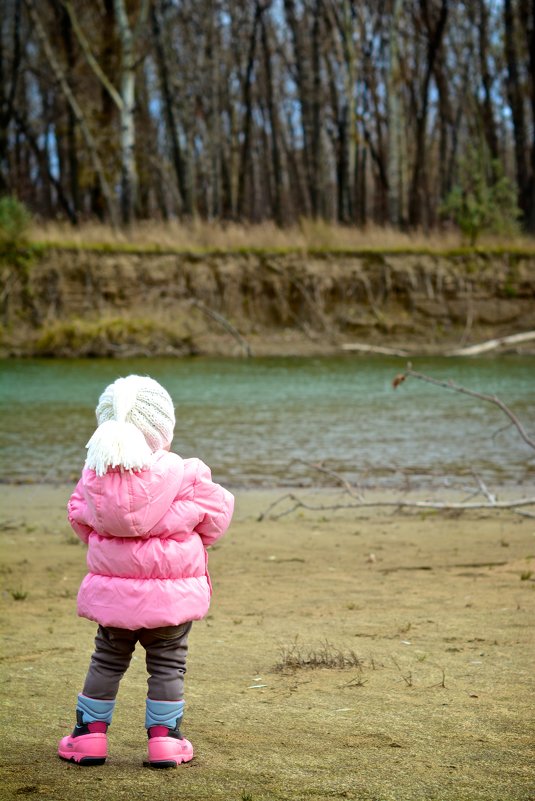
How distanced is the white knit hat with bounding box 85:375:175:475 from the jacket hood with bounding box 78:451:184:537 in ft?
0.14

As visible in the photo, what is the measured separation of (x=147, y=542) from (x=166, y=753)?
2.27 feet

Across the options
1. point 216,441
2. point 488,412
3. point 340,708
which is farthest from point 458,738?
point 488,412

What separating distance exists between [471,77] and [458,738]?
55.6m

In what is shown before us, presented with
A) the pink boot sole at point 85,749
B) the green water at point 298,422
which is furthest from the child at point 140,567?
the green water at point 298,422

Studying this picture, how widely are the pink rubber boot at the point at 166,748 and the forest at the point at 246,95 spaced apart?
1168 inches

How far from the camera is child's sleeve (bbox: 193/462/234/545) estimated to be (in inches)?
158

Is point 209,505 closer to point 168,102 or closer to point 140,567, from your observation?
point 140,567

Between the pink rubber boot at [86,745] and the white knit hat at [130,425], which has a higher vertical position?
the white knit hat at [130,425]

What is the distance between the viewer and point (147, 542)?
394 centimetres

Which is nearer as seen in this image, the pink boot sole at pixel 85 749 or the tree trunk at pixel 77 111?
the pink boot sole at pixel 85 749

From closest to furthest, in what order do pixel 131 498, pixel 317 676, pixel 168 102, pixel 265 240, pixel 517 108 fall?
pixel 131 498 < pixel 317 676 < pixel 265 240 < pixel 168 102 < pixel 517 108

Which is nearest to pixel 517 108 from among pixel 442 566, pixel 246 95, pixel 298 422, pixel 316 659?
pixel 246 95

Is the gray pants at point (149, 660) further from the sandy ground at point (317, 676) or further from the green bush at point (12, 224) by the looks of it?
the green bush at point (12, 224)

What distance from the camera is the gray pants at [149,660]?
12.9ft
